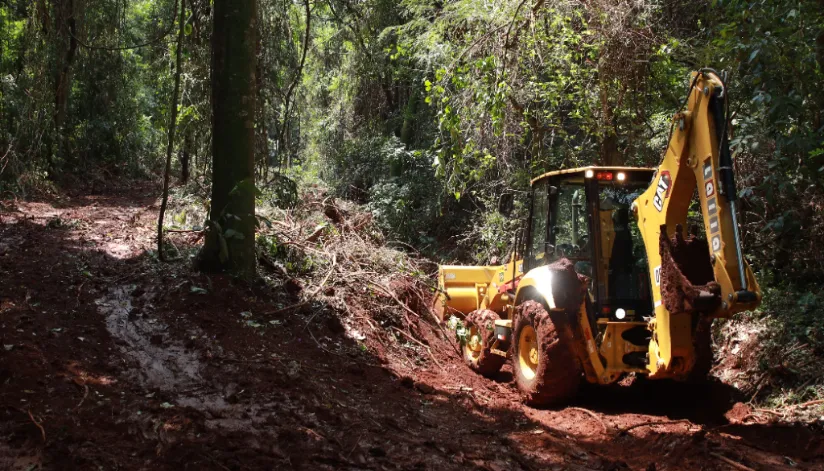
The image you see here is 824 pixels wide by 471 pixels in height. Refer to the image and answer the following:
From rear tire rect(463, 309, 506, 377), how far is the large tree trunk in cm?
326

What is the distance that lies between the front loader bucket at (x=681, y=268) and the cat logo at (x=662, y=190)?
370 millimetres

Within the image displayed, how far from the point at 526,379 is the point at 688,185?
8.88 ft

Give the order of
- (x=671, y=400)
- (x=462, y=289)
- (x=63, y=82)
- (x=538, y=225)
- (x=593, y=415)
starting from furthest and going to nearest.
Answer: (x=63, y=82) → (x=462, y=289) → (x=538, y=225) → (x=671, y=400) → (x=593, y=415)

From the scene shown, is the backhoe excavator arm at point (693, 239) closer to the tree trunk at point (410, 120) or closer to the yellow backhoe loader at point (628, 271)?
the yellow backhoe loader at point (628, 271)

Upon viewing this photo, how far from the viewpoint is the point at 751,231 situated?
876 centimetres

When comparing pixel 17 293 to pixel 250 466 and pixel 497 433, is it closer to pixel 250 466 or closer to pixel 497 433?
pixel 250 466

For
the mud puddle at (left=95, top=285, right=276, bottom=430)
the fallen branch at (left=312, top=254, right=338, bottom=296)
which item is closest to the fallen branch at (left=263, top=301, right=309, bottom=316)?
the fallen branch at (left=312, top=254, right=338, bottom=296)

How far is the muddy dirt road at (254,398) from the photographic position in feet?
13.5

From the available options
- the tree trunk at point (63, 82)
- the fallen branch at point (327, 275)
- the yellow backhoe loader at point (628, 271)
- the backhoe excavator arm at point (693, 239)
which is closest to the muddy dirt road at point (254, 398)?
the fallen branch at point (327, 275)

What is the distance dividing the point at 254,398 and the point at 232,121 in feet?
10.5

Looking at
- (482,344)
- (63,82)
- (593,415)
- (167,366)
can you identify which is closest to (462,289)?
(482,344)

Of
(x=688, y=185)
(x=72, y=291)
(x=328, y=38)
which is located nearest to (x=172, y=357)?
(x=72, y=291)

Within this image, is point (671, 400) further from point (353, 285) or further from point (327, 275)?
point (327, 275)

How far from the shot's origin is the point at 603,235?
6.82 meters
